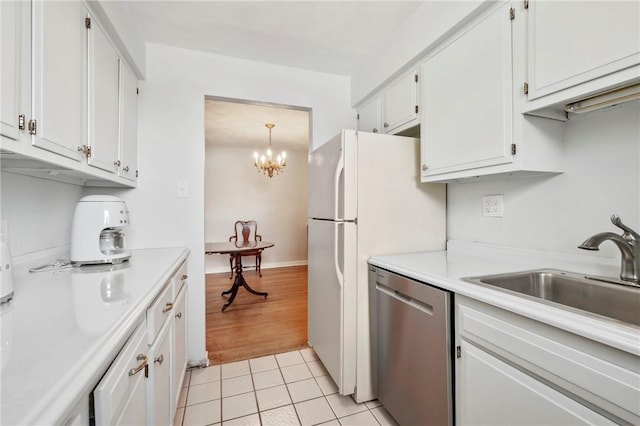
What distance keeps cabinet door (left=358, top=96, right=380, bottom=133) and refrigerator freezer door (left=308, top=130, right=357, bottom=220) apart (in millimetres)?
592

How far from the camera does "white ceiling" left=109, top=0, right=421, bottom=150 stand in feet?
5.50

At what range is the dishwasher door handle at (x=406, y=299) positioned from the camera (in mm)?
1227

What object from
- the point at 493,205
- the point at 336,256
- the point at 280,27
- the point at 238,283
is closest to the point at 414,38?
the point at 280,27

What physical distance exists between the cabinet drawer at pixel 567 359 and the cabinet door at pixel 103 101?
179 centimetres

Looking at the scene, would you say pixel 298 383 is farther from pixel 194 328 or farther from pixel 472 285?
pixel 472 285

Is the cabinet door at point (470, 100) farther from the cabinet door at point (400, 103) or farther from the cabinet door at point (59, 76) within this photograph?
the cabinet door at point (59, 76)

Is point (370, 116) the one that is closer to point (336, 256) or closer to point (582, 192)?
point (336, 256)

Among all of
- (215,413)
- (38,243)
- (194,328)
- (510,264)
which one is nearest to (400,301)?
(510,264)

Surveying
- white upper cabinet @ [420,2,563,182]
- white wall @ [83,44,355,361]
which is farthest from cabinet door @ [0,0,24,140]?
white upper cabinet @ [420,2,563,182]

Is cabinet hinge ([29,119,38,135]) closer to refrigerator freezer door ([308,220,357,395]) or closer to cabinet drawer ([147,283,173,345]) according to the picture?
cabinet drawer ([147,283,173,345])

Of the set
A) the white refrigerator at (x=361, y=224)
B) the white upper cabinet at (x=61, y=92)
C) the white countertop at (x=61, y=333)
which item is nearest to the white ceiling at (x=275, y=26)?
the white upper cabinet at (x=61, y=92)

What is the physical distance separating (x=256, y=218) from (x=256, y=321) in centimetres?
286

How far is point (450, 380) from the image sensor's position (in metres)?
1.11

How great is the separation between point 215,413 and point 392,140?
6.31 ft
